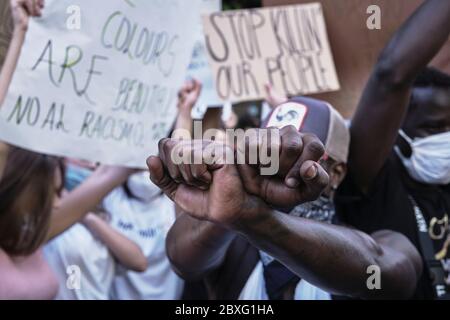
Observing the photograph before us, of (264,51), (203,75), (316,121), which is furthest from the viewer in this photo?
(203,75)

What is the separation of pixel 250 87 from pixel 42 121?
2.61ft

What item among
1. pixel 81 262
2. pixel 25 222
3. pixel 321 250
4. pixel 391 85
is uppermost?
pixel 391 85

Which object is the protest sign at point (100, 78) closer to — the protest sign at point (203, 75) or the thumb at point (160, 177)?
the protest sign at point (203, 75)

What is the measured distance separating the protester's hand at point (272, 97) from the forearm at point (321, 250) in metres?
0.83

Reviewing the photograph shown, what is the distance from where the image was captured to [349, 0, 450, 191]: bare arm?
5.84 ft

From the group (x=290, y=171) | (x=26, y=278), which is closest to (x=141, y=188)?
(x=26, y=278)

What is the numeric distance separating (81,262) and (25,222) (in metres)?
0.44

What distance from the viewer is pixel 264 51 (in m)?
2.46

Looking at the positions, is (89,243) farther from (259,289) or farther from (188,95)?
(259,289)

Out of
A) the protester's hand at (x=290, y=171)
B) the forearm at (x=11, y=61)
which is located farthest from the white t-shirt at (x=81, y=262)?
the protester's hand at (x=290, y=171)

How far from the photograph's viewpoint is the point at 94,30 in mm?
1976

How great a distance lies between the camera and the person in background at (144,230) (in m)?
2.94
